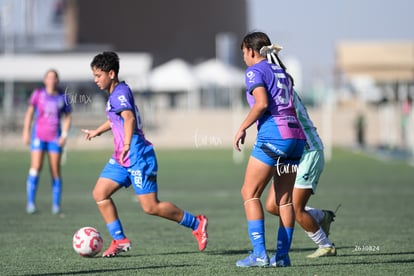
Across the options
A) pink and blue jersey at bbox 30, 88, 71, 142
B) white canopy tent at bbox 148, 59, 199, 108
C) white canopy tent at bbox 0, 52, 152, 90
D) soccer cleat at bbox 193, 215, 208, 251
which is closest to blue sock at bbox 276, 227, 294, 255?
soccer cleat at bbox 193, 215, 208, 251

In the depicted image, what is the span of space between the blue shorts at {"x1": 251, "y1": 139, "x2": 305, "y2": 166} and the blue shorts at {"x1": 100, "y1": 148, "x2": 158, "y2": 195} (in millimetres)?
1399

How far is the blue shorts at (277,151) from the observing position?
8664mm

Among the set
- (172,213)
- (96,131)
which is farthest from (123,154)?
(172,213)

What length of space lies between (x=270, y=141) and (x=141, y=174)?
161 centimetres

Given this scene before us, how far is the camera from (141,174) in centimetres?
973

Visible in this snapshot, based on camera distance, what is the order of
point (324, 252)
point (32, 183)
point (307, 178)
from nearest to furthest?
point (307, 178)
point (324, 252)
point (32, 183)

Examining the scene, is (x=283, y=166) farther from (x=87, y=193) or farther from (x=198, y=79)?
(x=198, y=79)

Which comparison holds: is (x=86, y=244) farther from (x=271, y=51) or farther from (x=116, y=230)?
(x=271, y=51)

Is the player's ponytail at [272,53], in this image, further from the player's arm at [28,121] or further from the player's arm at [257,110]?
the player's arm at [28,121]

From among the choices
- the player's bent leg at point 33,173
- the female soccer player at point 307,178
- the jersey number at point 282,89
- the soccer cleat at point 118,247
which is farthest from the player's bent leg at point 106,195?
the player's bent leg at point 33,173

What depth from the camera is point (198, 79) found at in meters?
54.8

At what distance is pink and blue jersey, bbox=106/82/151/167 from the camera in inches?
382

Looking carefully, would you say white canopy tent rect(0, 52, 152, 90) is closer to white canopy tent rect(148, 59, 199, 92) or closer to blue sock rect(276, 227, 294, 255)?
white canopy tent rect(148, 59, 199, 92)

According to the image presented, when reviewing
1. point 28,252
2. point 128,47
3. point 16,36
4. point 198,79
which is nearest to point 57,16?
point 16,36
